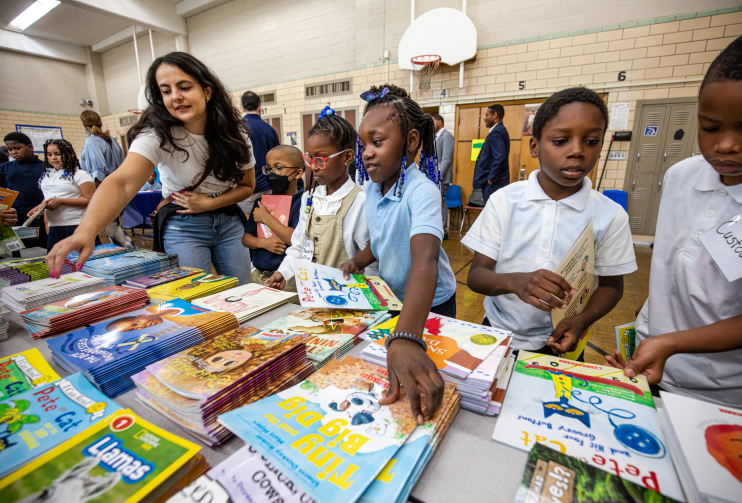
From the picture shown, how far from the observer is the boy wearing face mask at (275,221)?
180cm

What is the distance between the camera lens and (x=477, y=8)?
5.20 metres

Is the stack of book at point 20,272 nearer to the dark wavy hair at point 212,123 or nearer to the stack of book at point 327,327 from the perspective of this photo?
the dark wavy hair at point 212,123

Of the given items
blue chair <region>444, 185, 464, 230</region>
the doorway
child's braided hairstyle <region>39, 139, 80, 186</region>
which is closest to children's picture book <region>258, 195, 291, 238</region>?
child's braided hairstyle <region>39, 139, 80, 186</region>

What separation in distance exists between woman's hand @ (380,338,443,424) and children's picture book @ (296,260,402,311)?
1.21 ft

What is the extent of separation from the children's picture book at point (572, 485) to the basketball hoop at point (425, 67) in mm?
6005

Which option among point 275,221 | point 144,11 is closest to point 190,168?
point 275,221

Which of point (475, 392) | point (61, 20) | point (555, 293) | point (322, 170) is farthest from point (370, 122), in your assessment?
point (61, 20)

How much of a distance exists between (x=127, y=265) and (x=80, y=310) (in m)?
0.44

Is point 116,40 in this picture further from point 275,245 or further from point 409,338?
point 409,338

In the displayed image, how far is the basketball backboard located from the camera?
16.7ft

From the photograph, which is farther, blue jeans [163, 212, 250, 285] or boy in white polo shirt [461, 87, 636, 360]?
blue jeans [163, 212, 250, 285]

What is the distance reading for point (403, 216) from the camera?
1.17 metres

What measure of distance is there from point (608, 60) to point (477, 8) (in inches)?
82.8

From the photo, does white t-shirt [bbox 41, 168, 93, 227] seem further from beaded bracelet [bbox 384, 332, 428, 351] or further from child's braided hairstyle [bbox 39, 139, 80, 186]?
beaded bracelet [bbox 384, 332, 428, 351]
